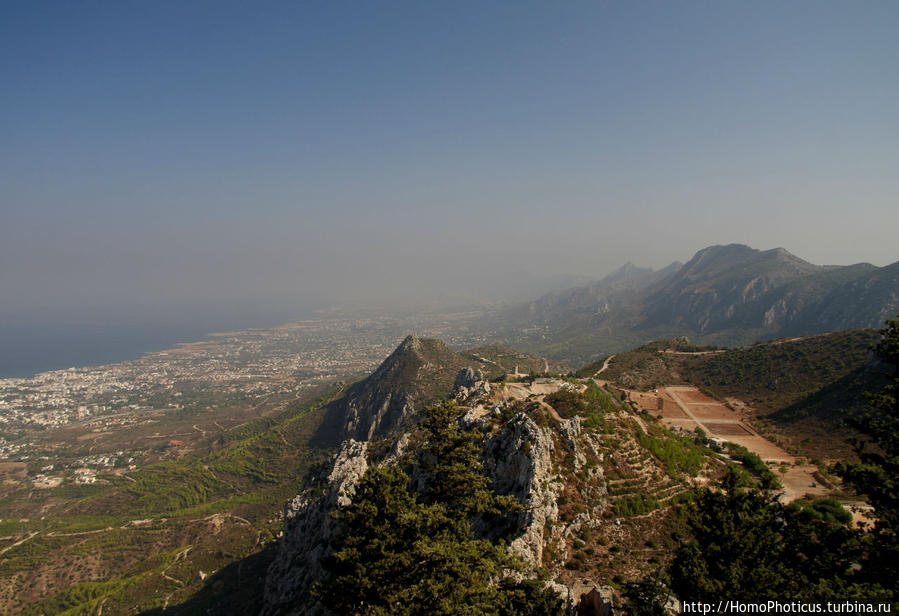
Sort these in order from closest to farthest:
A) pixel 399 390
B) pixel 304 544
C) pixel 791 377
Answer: pixel 304 544, pixel 791 377, pixel 399 390

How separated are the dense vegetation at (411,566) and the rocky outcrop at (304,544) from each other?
14008mm

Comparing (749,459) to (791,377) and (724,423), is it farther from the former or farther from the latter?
(791,377)

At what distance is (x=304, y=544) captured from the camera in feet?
140

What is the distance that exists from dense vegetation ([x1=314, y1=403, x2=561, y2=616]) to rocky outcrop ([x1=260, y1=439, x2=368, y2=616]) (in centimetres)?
1401

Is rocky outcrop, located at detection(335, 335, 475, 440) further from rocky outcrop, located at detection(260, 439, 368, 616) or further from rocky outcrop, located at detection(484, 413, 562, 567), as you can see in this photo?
rocky outcrop, located at detection(484, 413, 562, 567)

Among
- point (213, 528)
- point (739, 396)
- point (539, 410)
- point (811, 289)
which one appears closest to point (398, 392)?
point (213, 528)

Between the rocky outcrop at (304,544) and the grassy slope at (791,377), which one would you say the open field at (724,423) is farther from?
the rocky outcrop at (304,544)

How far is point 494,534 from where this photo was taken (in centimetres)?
2753

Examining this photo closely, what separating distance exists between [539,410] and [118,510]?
432ft

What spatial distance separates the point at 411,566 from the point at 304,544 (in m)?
33.3

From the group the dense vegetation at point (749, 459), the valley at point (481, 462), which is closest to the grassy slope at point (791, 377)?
the valley at point (481, 462)

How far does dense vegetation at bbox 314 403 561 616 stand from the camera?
54.8 ft

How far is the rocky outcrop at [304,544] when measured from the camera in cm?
3606

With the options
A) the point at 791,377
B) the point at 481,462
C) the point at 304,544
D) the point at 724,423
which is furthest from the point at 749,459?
the point at 304,544
